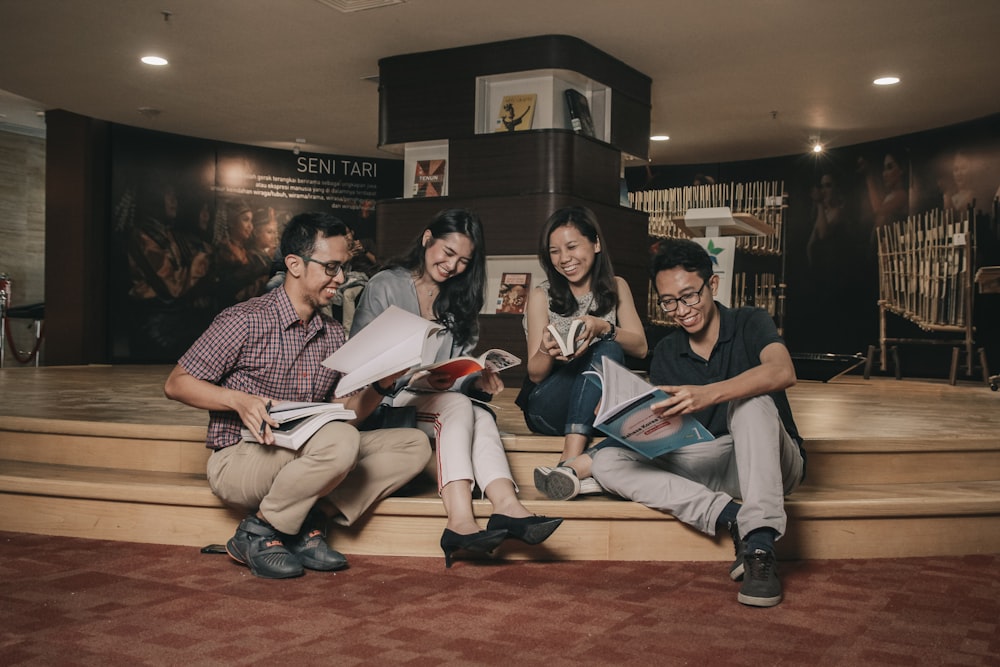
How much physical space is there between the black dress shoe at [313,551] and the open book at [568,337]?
3.07ft

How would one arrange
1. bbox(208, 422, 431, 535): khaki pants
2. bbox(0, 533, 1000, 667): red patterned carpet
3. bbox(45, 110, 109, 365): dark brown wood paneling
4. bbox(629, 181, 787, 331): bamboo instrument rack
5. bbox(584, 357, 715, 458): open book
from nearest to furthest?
bbox(0, 533, 1000, 667): red patterned carpet, bbox(584, 357, 715, 458): open book, bbox(208, 422, 431, 535): khaki pants, bbox(629, 181, 787, 331): bamboo instrument rack, bbox(45, 110, 109, 365): dark brown wood paneling

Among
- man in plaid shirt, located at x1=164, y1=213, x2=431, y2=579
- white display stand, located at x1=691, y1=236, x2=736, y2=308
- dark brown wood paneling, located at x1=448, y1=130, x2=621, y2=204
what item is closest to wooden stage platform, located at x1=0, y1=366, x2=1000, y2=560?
man in plaid shirt, located at x1=164, y1=213, x2=431, y2=579

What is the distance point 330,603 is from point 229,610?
0.25 m

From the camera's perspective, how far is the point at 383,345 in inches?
100.0

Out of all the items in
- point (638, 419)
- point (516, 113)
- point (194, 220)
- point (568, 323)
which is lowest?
point (638, 419)

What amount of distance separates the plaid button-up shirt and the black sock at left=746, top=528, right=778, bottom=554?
1.33 meters

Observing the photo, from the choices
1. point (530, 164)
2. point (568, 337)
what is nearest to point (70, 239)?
point (530, 164)

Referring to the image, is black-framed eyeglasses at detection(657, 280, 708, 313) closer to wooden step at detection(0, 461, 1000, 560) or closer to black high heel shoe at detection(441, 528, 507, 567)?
wooden step at detection(0, 461, 1000, 560)

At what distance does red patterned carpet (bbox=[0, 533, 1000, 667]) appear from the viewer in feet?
6.48

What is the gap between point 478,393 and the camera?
10.2 ft

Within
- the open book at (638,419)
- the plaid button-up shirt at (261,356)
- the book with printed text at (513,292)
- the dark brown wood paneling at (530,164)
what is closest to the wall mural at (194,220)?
the dark brown wood paneling at (530,164)

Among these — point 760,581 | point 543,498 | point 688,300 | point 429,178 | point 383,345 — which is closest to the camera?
point 760,581

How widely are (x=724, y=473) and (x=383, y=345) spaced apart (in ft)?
3.88

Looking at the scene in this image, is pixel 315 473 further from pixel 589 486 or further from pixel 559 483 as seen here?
pixel 589 486
